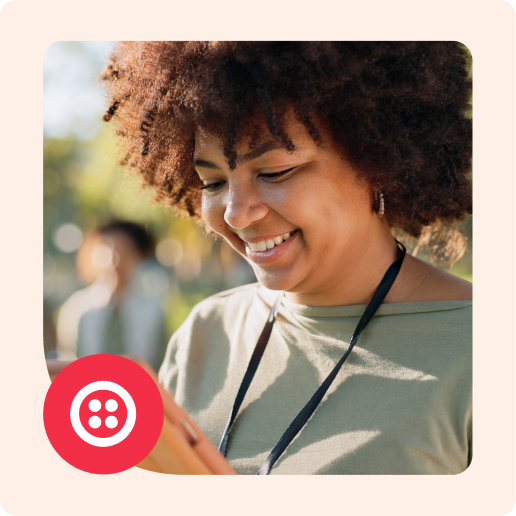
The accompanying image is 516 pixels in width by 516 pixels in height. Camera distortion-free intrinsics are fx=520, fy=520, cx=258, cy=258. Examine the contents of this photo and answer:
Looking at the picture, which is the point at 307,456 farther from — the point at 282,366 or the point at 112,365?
the point at 112,365

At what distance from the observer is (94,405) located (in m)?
1.41

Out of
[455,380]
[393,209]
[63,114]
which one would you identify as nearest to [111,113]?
[63,114]

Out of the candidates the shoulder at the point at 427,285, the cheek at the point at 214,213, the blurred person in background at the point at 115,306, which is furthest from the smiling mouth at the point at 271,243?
the blurred person in background at the point at 115,306

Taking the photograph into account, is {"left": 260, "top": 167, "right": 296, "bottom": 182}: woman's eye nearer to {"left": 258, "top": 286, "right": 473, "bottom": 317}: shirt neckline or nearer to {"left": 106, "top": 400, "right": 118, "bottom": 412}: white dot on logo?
{"left": 258, "top": 286, "right": 473, "bottom": 317}: shirt neckline

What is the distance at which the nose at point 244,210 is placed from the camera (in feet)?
4.76

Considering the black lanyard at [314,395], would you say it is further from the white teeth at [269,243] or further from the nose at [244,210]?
the nose at [244,210]

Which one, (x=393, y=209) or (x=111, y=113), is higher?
(x=111, y=113)

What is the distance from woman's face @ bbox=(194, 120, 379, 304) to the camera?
144cm

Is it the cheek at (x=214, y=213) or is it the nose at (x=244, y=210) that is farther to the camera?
the cheek at (x=214, y=213)

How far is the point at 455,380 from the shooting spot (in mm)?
1378

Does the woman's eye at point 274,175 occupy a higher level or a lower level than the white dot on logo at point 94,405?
higher

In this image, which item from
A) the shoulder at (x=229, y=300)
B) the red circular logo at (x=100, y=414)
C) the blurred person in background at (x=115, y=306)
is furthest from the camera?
the blurred person in background at (x=115, y=306)

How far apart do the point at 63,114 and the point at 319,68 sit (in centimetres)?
121

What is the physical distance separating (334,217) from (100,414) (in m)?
0.84
